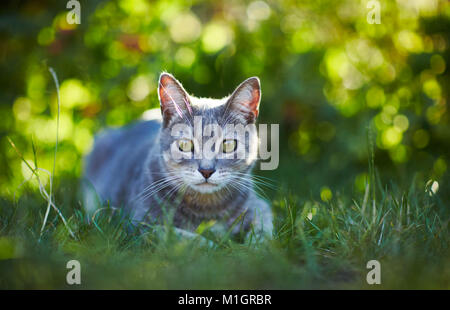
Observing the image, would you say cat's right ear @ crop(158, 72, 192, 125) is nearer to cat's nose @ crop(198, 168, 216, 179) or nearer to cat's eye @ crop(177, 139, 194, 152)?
cat's eye @ crop(177, 139, 194, 152)

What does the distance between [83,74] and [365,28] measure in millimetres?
2368

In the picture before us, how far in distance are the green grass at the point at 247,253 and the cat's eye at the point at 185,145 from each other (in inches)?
17.8

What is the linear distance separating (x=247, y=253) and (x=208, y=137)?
69 cm

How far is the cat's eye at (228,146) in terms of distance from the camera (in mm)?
2020

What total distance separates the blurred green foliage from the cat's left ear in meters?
0.92

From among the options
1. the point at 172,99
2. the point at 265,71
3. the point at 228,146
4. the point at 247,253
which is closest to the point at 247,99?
the point at 228,146

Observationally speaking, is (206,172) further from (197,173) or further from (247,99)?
(247,99)

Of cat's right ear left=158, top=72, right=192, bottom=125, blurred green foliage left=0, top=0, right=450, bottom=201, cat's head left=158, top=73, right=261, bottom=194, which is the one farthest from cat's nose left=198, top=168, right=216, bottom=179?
blurred green foliage left=0, top=0, right=450, bottom=201

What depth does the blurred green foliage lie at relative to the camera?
3.00 metres

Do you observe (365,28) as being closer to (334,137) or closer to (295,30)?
(295,30)
